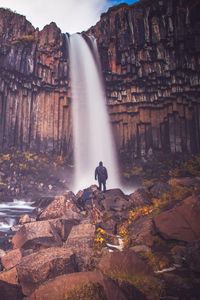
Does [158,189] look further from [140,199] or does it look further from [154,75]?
[154,75]

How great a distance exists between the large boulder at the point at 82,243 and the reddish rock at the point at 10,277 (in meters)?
1.71

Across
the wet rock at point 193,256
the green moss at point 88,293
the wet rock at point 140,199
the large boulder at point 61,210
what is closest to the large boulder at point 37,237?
the large boulder at point 61,210

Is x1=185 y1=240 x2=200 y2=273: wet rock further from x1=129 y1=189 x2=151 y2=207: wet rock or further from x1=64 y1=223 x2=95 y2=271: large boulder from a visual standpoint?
x1=129 y1=189 x2=151 y2=207: wet rock

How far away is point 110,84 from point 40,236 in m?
23.3

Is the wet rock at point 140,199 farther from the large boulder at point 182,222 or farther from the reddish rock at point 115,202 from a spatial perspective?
the large boulder at point 182,222

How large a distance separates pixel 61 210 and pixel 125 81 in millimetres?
19831

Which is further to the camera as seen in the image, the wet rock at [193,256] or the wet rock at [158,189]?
the wet rock at [158,189]

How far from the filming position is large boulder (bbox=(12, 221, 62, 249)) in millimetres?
9398

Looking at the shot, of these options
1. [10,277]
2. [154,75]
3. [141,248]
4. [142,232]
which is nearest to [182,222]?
[142,232]

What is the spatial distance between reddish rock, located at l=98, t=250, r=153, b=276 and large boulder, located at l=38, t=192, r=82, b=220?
202 inches

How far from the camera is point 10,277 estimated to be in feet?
22.7

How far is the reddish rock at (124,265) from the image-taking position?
6887mm

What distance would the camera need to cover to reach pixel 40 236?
9.49 meters

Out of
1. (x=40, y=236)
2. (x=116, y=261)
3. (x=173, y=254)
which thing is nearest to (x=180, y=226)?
(x=173, y=254)
